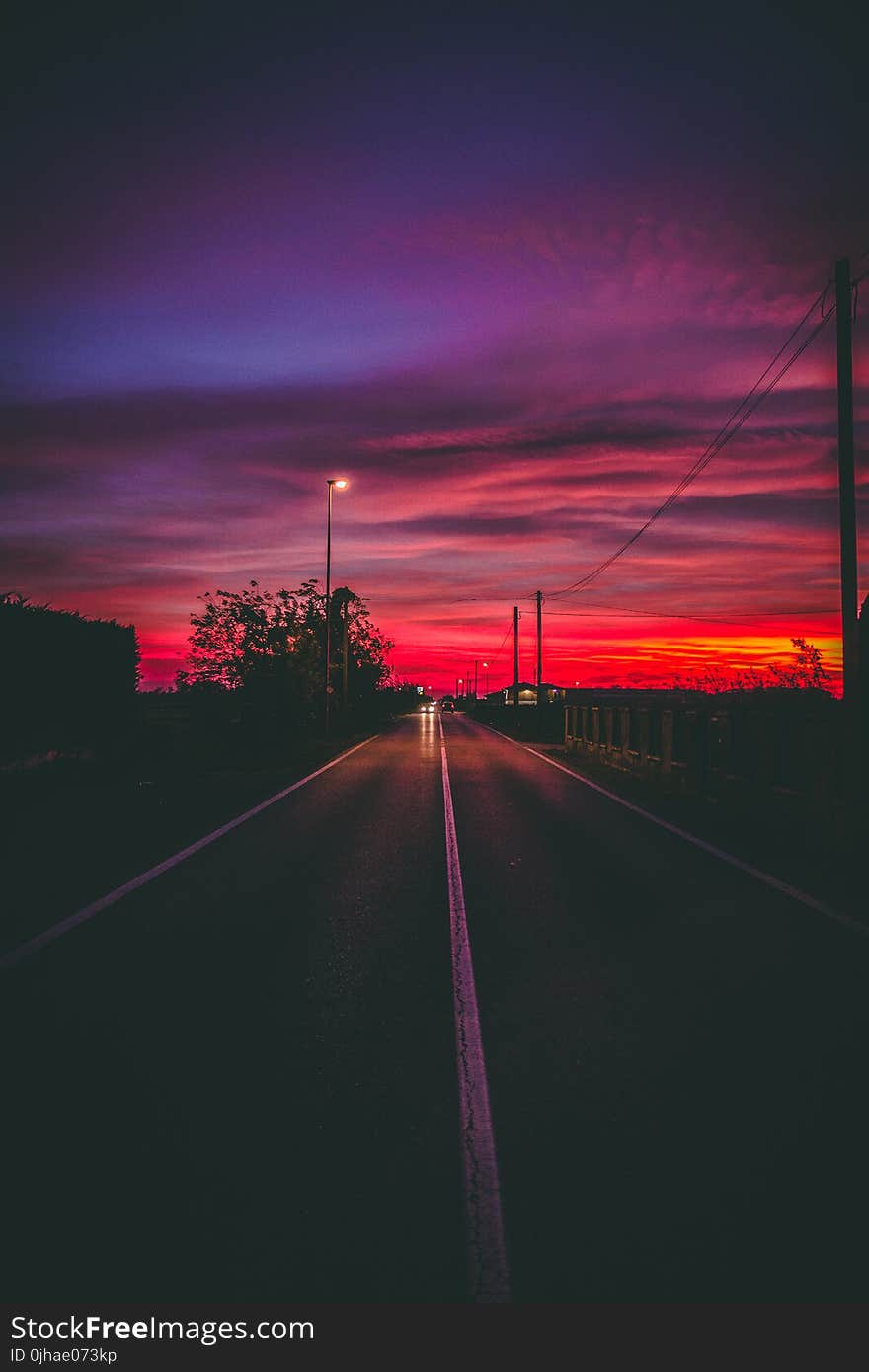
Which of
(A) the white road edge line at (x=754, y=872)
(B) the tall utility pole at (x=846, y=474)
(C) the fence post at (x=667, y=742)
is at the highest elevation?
(B) the tall utility pole at (x=846, y=474)

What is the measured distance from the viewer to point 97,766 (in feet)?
69.8

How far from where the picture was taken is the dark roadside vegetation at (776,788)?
33.2 ft

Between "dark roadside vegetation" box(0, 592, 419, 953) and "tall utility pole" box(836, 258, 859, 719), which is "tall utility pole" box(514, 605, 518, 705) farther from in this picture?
"tall utility pole" box(836, 258, 859, 719)

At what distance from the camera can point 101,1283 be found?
2.81 metres

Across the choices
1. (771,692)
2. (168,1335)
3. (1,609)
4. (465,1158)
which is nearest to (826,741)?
(465,1158)

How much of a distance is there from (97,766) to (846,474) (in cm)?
1794

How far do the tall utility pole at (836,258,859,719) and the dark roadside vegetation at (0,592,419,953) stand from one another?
1077 centimetres

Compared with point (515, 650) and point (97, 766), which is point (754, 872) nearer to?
point (97, 766)

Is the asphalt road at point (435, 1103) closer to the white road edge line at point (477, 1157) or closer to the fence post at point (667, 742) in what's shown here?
the white road edge line at point (477, 1157)
